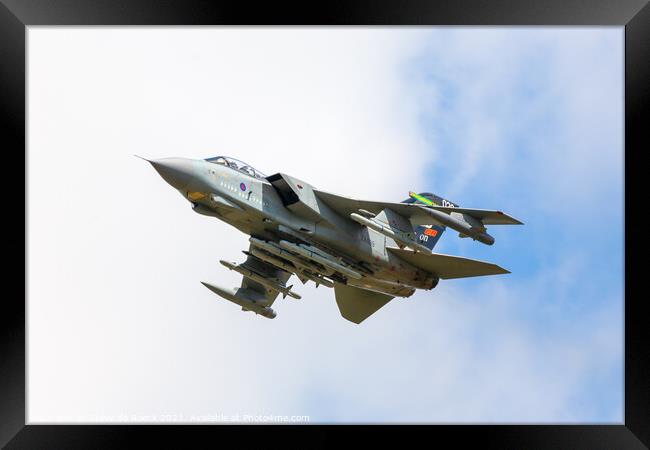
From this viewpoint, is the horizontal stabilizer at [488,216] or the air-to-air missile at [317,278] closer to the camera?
the horizontal stabilizer at [488,216]

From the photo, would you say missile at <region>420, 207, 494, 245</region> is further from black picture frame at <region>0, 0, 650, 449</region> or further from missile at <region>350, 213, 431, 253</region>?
black picture frame at <region>0, 0, 650, 449</region>

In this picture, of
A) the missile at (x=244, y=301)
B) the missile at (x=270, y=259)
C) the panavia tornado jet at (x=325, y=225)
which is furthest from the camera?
the missile at (x=244, y=301)

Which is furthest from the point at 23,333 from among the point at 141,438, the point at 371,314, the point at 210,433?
the point at 371,314

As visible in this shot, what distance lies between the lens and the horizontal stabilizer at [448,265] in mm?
24641

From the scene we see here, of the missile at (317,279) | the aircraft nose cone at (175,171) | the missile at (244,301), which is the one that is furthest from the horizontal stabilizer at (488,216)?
the missile at (244,301)

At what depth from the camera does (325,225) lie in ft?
76.3

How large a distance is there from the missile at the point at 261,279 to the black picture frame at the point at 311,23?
8467mm

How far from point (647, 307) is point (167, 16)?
1077 cm

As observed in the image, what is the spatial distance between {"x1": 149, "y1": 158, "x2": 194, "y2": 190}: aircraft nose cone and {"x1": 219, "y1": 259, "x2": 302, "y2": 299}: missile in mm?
3647

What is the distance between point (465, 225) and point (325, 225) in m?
3.84

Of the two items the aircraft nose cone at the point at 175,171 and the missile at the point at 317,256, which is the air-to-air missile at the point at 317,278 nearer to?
the missile at the point at 317,256

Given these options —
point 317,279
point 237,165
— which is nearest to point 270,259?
point 317,279

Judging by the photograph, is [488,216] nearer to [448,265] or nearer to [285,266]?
[448,265]

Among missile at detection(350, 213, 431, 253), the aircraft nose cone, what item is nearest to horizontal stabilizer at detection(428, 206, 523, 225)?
missile at detection(350, 213, 431, 253)
